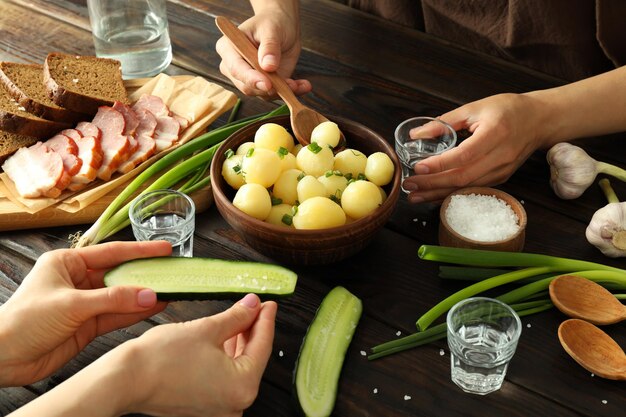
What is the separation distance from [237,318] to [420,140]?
729 mm

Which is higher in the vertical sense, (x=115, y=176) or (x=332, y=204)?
(x=332, y=204)

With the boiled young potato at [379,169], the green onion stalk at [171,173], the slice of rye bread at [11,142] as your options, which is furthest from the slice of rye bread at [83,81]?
the boiled young potato at [379,169]

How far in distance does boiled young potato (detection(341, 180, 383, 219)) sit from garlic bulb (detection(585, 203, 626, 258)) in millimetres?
472

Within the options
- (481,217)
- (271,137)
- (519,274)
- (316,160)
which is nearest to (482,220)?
(481,217)

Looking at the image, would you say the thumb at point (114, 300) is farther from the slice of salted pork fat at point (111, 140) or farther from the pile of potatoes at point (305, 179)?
the slice of salted pork fat at point (111, 140)

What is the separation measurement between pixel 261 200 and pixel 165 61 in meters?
0.87

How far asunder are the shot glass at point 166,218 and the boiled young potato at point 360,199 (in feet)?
1.08

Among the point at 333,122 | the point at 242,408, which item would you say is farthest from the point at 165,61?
the point at 242,408

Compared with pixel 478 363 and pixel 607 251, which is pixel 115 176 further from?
pixel 607 251

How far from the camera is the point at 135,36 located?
2.21 meters

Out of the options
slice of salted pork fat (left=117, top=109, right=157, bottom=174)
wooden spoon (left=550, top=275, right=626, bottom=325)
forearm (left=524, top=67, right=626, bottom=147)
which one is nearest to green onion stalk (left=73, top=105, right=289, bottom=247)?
slice of salted pork fat (left=117, top=109, right=157, bottom=174)

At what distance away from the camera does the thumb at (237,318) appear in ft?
4.32

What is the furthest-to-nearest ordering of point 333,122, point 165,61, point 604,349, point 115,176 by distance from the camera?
point 165,61 → point 115,176 → point 333,122 → point 604,349

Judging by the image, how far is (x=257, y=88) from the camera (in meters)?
1.95
